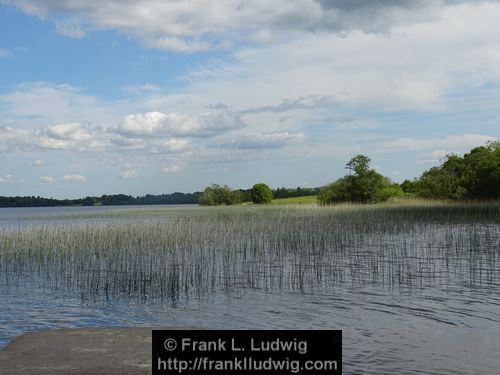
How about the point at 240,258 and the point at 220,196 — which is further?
the point at 220,196

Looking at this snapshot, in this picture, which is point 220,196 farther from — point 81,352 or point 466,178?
point 81,352

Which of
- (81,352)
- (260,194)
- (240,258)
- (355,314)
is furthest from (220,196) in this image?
(81,352)

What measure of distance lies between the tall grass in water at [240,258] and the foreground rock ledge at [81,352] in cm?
637

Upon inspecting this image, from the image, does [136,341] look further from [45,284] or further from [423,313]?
[45,284]

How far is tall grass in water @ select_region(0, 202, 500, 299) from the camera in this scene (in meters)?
12.7

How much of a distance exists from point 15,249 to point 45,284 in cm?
508

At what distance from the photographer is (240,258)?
16109mm

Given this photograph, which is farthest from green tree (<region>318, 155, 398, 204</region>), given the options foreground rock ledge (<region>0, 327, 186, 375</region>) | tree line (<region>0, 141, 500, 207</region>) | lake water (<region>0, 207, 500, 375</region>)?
foreground rock ledge (<region>0, 327, 186, 375</region>)

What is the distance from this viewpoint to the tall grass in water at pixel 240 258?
12703 mm

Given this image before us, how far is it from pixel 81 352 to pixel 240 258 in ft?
38.0

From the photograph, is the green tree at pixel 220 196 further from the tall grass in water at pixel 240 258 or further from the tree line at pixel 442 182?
the tall grass in water at pixel 240 258

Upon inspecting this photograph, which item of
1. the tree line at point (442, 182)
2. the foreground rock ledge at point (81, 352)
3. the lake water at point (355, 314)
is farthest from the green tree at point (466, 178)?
the foreground rock ledge at point (81, 352)

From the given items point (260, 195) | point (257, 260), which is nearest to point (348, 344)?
point (257, 260)

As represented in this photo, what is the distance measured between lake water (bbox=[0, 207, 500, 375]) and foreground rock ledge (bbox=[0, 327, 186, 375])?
9.61ft
